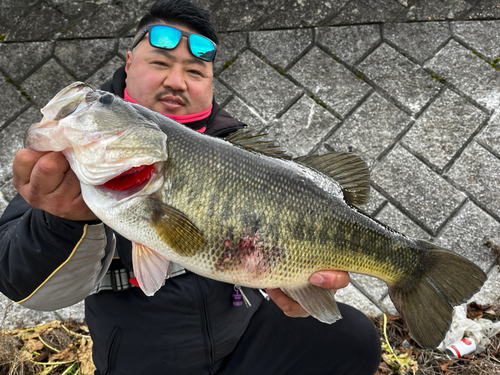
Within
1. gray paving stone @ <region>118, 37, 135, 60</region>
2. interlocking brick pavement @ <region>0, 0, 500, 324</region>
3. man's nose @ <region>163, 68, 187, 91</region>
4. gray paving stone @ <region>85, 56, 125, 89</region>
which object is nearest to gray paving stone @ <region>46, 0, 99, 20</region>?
interlocking brick pavement @ <region>0, 0, 500, 324</region>

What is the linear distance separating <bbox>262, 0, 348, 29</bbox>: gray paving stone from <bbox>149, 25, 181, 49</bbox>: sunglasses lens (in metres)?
2.13

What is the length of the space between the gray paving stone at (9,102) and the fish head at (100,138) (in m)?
2.77

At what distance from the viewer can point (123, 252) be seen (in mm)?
1905

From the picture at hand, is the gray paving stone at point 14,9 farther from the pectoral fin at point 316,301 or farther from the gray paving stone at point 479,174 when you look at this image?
the gray paving stone at point 479,174

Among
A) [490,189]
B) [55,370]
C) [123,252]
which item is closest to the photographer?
[123,252]

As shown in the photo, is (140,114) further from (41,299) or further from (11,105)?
(11,105)

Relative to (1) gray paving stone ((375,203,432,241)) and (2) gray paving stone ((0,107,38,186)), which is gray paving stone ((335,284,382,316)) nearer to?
(1) gray paving stone ((375,203,432,241))

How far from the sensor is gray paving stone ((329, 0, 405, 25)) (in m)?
4.11

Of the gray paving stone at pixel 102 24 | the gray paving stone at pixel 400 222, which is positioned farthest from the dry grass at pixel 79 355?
the gray paving stone at pixel 102 24

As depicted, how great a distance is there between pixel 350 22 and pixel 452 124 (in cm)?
144

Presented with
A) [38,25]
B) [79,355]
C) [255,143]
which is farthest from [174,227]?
[38,25]

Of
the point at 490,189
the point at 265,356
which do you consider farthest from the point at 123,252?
the point at 490,189

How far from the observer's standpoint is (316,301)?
167cm

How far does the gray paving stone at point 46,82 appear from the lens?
148 inches
